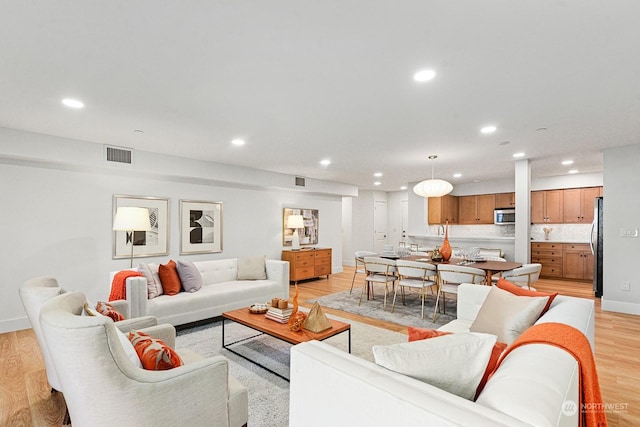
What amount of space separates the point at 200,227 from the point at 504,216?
6959mm

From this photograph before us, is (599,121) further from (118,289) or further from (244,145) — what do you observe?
(118,289)

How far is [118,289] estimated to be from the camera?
137 inches

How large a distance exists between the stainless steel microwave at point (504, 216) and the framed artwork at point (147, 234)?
742 centimetres

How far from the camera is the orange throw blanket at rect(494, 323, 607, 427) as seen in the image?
1.10m

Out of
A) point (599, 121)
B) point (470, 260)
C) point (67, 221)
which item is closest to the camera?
point (599, 121)

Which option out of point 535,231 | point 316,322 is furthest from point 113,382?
point 535,231

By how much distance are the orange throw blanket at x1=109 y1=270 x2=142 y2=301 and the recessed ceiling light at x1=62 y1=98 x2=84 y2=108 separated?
1753mm

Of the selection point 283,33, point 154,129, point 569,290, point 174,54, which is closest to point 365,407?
point 283,33

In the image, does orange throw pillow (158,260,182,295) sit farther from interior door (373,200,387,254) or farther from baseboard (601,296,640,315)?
interior door (373,200,387,254)

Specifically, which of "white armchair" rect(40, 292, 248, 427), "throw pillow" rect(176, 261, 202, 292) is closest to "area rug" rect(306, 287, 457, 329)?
"throw pillow" rect(176, 261, 202, 292)

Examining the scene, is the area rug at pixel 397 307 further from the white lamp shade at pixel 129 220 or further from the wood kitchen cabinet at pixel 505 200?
the wood kitchen cabinet at pixel 505 200

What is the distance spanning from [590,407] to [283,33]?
2167 millimetres

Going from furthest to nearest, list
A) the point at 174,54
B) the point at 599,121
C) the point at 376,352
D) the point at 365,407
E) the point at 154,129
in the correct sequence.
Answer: the point at 154,129 < the point at 599,121 < the point at 174,54 < the point at 376,352 < the point at 365,407

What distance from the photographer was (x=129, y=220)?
12.8ft
